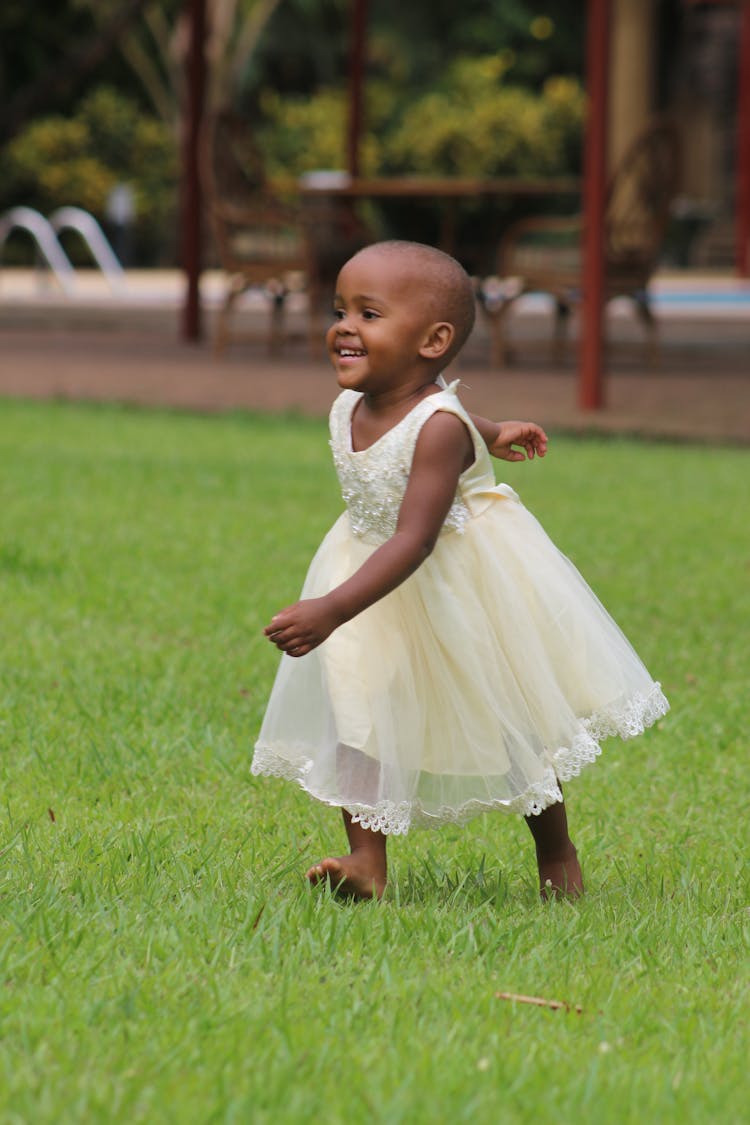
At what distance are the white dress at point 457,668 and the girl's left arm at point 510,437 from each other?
8cm

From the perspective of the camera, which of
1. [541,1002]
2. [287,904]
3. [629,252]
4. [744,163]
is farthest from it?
[744,163]

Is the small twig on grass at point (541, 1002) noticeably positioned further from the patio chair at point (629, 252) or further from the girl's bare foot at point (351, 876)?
the patio chair at point (629, 252)

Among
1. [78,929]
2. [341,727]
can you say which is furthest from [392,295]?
[78,929]

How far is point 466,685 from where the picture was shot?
289 cm

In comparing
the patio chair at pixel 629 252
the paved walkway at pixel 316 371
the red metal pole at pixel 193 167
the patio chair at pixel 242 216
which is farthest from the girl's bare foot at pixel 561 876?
the red metal pole at pixel 193 167

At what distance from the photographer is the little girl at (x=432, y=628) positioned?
287 centimetres

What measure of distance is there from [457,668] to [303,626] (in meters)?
0.30

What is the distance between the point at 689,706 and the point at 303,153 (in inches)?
1054

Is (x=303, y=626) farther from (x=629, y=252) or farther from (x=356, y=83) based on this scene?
(x=356, y=83)

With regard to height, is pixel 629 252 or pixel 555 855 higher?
pixel 555 855

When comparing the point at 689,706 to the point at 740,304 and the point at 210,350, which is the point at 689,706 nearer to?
the point at 210,350

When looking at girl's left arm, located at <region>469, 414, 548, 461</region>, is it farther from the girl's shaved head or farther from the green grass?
the green grass

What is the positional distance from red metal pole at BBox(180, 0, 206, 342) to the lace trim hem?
11.1 meters

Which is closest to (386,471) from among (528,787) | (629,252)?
(528,787)
